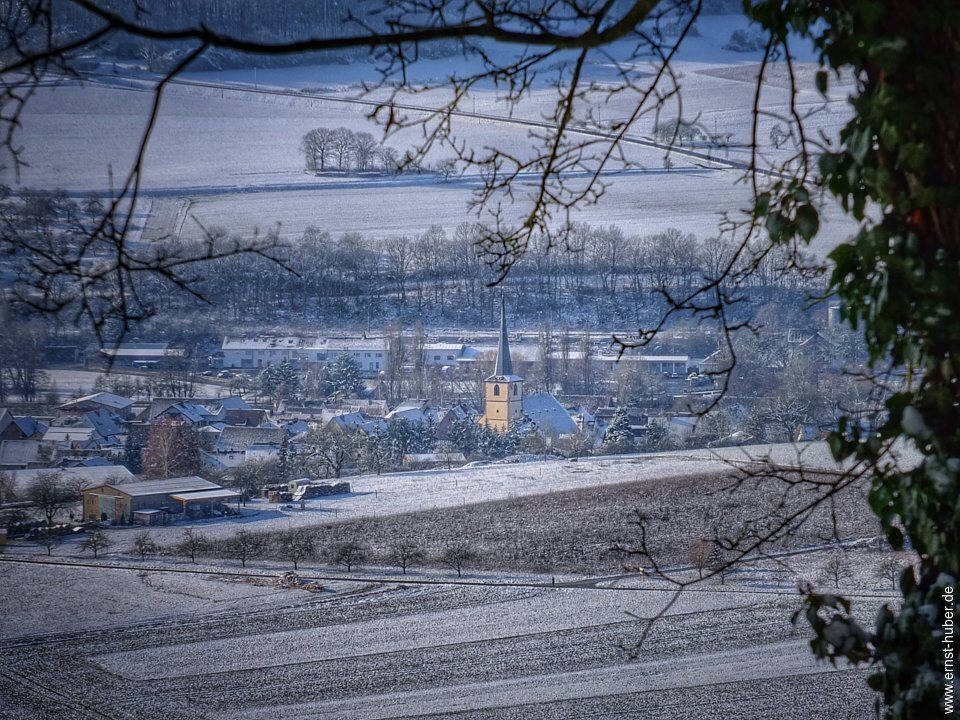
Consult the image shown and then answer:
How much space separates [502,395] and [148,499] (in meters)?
1.89

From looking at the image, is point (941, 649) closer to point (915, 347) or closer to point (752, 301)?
point (915, 347)

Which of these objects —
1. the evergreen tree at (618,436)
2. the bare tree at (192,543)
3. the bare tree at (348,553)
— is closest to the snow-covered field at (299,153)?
the evergreen tree at (618,436)

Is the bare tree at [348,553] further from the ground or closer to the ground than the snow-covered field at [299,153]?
closer to the ground

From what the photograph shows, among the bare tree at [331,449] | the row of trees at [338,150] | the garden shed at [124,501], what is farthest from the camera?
the row of trees at [338,150]

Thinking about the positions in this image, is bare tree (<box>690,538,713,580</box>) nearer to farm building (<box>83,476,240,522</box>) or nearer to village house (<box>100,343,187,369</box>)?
farm building (<box>83,476,240,522</box>)

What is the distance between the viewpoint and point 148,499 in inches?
200

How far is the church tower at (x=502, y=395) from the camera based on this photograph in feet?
→ 17.5

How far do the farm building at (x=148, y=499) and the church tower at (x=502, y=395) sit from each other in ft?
4.61

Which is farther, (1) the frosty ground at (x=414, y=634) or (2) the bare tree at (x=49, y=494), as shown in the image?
(2) the bare tree at (x=49, y=494)

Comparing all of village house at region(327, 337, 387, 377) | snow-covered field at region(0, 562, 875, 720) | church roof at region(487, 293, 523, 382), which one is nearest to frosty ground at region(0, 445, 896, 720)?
snow-covered field at region(0, 562, 875, 720)

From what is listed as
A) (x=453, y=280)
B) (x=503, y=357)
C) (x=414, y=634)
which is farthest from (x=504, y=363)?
(x=414, y=634)

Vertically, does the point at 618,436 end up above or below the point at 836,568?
above

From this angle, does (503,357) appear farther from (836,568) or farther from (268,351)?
(836,568)

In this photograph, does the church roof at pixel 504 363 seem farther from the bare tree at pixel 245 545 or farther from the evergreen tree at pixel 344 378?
the bare tree at pixel 245 545
